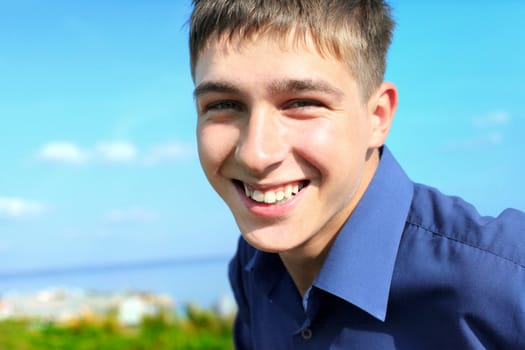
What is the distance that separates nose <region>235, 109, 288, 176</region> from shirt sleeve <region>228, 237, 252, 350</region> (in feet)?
3.84

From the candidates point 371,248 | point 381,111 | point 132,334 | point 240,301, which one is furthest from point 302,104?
point 132,334

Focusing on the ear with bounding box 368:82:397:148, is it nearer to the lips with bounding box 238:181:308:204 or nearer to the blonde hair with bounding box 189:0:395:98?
the blonde hair with bounding box 189:0:395:98

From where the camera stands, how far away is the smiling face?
2.00m

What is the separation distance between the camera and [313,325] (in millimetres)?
2334

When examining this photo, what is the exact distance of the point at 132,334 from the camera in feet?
22.8

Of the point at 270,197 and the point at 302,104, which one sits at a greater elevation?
the point at 302,104

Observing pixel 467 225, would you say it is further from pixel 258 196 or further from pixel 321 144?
pixel 258 196

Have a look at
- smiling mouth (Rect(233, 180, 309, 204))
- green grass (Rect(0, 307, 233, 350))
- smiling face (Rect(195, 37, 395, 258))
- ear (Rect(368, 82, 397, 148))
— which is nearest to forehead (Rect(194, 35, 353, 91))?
smiling face (Rect(195, 37, 395, 258))

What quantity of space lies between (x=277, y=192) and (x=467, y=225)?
66cm

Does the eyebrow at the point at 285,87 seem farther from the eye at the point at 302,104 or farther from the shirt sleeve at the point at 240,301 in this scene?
the shirt sleeve at the point at 240,301

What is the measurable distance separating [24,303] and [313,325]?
896 centimetres

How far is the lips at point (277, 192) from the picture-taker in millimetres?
2141

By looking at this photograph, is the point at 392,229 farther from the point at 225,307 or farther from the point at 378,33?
the point at 225,307

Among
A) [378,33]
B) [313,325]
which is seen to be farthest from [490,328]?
[378,33]
